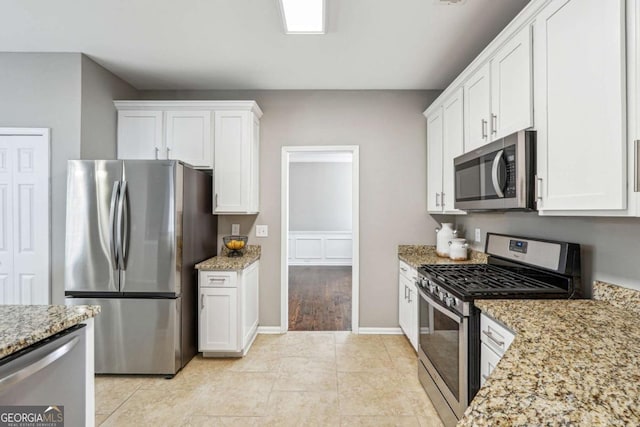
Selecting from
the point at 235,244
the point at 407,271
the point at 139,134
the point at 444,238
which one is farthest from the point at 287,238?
the point at 139,134

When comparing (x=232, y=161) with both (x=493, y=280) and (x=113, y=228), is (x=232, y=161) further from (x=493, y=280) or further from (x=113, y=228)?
(x=493, y=280)

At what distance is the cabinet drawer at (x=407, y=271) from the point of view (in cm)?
287

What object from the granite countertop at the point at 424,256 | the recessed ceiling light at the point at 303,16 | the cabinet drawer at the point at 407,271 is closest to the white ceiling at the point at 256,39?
the recessed ceiling light at the point at 303,16

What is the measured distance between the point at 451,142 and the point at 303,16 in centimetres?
159

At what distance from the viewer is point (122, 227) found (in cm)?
250

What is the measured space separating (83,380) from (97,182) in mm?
1781

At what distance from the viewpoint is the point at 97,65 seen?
2.95 metres

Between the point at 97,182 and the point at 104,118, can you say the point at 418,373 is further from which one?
the point at 104,118

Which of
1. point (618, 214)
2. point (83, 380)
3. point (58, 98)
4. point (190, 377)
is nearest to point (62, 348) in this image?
point (83, 380)

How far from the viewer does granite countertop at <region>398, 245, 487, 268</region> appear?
9.16ft

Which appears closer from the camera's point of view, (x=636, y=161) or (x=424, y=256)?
(x=636, y=161)

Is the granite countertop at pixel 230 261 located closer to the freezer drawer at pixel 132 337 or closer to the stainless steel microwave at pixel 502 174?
the freezer drawer at pixel 132 337

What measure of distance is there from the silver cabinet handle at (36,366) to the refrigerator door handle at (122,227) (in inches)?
56.3

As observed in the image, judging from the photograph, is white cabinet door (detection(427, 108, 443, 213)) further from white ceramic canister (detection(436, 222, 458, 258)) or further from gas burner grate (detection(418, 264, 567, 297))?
gas burner grate (detection(418, 264, 567, 297))
